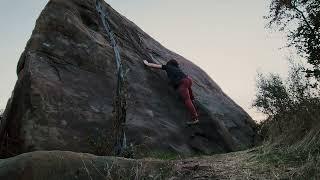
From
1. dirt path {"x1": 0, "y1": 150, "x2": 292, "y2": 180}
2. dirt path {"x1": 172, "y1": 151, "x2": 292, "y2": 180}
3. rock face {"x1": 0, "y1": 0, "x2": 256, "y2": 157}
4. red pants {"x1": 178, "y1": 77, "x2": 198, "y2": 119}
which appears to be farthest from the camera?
red pants {"x1": 178, "y1": 77, "x2": 198, "y2": 119}

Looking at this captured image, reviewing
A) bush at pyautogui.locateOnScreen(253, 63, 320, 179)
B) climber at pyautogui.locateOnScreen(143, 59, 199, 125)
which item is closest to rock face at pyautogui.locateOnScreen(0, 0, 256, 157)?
climber at pyautogui.locateOnScreen(143, 59, 199, 125)

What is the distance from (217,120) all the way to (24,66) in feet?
19.4

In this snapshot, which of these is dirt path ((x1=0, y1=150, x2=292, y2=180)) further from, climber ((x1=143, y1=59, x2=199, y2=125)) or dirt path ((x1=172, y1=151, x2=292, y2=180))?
climber ((x1=143, y1=59, x2=199, y2=125))

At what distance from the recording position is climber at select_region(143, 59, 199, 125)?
13383 mm

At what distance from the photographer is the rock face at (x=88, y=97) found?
34.9ft

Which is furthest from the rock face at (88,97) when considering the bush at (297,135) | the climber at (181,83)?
the bush at (297,135)

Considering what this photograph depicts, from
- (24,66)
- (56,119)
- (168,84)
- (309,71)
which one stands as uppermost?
(309,71)

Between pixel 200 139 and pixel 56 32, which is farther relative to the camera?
pixel 200 139

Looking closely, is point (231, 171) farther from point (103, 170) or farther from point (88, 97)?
point (88, 97)

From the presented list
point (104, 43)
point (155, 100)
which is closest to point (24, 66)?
point (104, 43)

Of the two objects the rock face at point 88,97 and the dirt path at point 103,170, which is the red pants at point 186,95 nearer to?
the rock face at point 88,97

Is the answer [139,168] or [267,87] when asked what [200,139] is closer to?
[139,168]

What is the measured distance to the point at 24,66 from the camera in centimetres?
1158

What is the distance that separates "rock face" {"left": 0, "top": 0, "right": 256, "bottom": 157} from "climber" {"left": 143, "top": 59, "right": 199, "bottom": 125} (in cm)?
23
